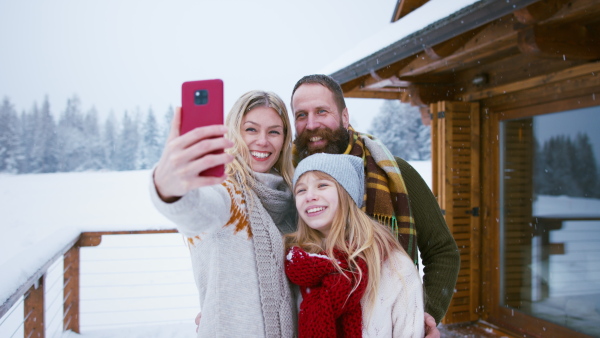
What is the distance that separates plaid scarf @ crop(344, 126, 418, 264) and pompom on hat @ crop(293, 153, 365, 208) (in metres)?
0.09

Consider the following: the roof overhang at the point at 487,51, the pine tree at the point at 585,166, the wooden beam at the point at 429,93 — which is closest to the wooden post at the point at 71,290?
the roof overhang at the point at 487,51

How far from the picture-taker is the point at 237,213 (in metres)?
1.07

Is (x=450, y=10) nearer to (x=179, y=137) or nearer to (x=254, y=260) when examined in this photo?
(x=254, y=260)

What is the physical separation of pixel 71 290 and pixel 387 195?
3.41 m

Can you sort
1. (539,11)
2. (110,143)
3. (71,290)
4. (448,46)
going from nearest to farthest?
(539,11) < (448,46) < (71,290) < (110,143)

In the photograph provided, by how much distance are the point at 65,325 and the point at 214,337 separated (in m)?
3.33

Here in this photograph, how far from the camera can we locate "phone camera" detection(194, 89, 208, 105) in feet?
2.56

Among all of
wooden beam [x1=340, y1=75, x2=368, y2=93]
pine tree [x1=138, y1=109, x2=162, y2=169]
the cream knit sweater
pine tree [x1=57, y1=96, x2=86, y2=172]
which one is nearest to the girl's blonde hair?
the cream knit sweater

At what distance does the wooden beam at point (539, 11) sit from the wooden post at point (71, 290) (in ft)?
12.7

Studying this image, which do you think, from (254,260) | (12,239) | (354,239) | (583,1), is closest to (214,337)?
(254,260)

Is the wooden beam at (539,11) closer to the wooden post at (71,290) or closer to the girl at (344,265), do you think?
the girl at (344,265)

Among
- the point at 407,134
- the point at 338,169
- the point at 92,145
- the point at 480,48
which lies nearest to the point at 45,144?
the point at 92,145

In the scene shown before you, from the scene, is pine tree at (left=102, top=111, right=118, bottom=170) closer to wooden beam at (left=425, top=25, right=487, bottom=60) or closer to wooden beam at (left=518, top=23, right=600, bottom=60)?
wooden beam at (left=425, top=25, right=487, bottom=60)

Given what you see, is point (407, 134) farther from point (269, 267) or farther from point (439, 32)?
point (269, 267)
